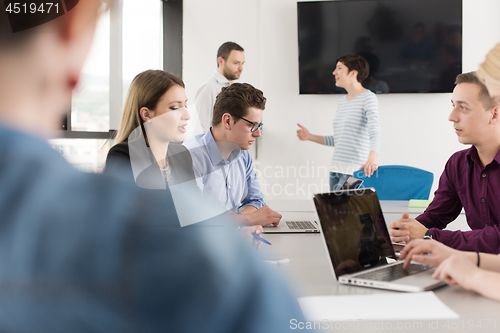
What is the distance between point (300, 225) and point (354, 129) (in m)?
1.80

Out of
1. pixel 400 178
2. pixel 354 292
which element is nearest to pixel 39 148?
pixel 354 292

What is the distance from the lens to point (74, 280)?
15 centimetres

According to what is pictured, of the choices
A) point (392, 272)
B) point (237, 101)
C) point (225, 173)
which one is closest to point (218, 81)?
point (237, 101)

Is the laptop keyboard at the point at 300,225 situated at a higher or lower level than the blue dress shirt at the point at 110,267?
lower

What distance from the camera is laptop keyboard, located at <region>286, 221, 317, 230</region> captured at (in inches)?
73.8

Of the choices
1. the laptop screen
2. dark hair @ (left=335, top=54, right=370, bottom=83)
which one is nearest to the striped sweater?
dark hair @ (left=335, top=54, right=370, bottom=83)

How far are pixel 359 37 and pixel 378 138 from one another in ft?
5.94

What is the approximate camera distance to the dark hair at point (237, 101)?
2.36 meters

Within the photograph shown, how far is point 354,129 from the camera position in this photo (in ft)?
11.5

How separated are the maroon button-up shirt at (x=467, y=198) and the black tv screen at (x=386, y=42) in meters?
2.81

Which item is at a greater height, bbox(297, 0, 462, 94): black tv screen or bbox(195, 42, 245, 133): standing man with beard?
bbox(297, 0, 462, 94): black tv screen

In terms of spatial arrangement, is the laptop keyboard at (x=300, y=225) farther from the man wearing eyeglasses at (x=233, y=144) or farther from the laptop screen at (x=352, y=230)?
the laptop screen at (x=352, y=230)

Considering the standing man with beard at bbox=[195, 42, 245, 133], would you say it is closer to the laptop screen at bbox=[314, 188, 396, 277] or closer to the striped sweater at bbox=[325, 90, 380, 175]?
the striped sweater at bbox=[325, 90, 380, 175]

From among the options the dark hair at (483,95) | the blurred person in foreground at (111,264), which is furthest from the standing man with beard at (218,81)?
the blurred person in foreground at (111,264)
